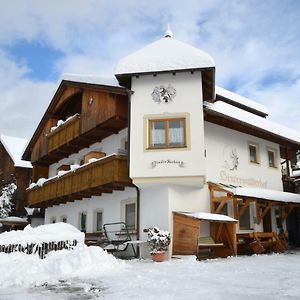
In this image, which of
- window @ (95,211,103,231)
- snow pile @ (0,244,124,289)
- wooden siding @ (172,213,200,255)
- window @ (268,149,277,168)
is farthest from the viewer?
window @ (268,149,277,168)

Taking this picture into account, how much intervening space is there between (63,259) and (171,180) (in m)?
6.27

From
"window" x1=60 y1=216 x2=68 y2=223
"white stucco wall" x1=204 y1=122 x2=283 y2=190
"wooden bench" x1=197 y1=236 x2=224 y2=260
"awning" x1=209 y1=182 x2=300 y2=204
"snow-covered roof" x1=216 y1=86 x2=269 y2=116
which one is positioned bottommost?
"wooden bench" x1=197 y1=236 x2=224 y2=260

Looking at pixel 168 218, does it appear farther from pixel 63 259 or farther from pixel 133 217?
pixel 63 259

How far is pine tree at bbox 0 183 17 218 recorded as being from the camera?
30.7 metres

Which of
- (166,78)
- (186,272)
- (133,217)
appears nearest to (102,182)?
(133,217)

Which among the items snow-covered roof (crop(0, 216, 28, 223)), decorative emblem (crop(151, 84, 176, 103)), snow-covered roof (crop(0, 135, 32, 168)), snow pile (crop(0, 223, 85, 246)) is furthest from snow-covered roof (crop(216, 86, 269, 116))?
snow-covered roof (crop(0, 216, 28, 223))

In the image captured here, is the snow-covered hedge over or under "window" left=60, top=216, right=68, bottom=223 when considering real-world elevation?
under

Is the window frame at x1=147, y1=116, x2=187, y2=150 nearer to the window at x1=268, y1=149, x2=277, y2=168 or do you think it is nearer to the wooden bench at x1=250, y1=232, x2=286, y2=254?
the wooden bench at x1=250, y1=232, x2=286, y2=254

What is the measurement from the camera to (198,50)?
16.2 metres

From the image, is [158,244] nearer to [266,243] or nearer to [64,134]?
[266,243]

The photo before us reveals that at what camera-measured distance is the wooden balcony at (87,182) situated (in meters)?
16.2

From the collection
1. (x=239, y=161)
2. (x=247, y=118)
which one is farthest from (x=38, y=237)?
(x=247, y=118)

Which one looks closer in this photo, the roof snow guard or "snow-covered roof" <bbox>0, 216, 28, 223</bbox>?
the roof snow guard

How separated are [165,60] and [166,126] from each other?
2.68m
